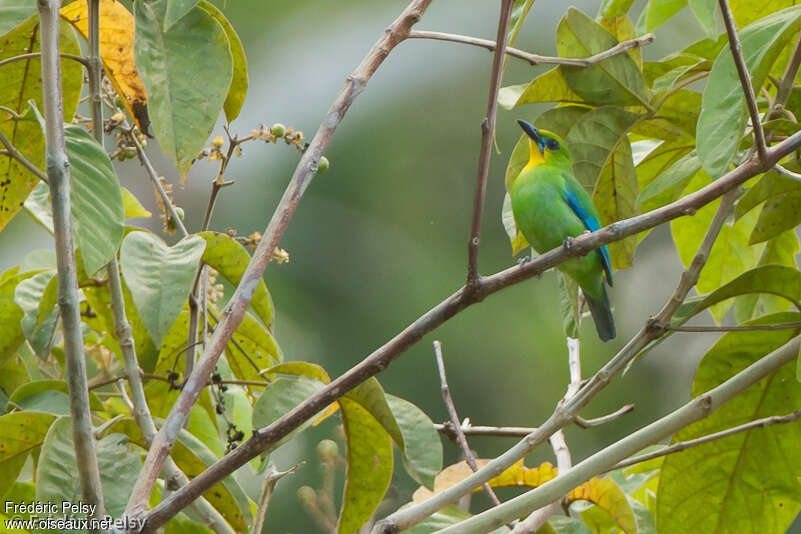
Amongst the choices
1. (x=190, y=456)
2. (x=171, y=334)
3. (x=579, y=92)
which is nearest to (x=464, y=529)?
(x=190, y=456)

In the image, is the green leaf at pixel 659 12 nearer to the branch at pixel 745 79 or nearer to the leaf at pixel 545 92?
the leaf at pixel 545 92

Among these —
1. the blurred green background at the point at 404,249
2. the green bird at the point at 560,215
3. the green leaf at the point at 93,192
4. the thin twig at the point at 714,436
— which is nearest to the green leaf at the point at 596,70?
the green bird at the point at 560,215

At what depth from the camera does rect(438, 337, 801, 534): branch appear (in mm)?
1511

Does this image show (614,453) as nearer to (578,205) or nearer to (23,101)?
(23,101)

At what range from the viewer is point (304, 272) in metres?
7.81

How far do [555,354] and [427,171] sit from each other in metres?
2.24

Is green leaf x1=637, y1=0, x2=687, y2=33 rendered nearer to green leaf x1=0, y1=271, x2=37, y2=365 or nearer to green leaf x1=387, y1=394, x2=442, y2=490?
green leaf x1=387, y1=394, x2=442, y2=490

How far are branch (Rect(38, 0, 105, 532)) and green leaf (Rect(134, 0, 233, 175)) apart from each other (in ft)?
1.03

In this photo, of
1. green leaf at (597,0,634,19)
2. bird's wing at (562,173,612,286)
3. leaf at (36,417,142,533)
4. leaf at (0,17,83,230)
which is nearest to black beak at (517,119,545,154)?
green leaf at (597,0,634,19)

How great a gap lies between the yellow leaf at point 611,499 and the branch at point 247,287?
966mm

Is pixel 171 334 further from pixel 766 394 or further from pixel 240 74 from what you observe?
pixel 766 394

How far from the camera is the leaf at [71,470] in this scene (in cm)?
158

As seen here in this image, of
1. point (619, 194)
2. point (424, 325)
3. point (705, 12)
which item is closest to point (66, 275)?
point (424, 325)

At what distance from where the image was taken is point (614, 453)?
157 centimetres
